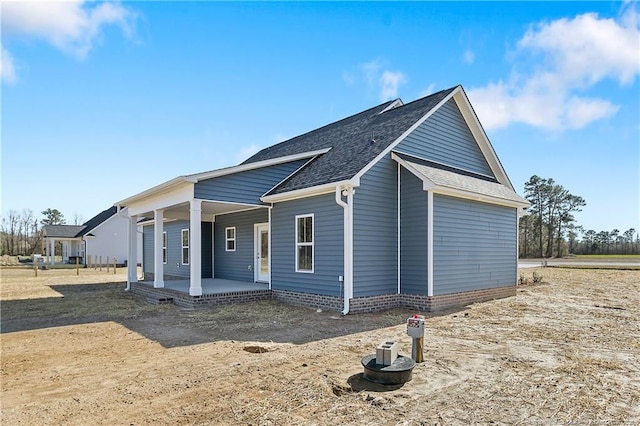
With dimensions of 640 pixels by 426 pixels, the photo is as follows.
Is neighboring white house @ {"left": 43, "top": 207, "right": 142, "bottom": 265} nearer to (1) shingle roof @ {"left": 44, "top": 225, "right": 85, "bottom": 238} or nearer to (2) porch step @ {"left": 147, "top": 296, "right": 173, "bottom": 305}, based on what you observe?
(1) shingle roof @ {"left": 44, "top": 225, "right": 85, "bottom": 238}

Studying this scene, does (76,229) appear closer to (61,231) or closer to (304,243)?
(61,231)

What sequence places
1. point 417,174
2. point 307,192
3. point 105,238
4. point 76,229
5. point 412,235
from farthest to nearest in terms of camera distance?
point 76,229 < point 105,238 < point 307,192 < point 412,235 < point 417,174

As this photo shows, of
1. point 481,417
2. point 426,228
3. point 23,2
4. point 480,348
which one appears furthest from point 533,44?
point 23,2

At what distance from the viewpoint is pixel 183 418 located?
3869 mm

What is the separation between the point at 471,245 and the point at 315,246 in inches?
185

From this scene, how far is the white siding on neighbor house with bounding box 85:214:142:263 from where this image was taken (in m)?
34.8

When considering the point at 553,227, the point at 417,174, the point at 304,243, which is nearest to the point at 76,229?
the point at 304,243

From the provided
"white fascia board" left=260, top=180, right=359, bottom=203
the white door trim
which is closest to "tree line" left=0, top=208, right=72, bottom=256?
the white door trim

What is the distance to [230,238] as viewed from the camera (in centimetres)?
1559

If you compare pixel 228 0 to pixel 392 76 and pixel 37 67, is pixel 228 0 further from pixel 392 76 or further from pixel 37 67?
pixel 392 76

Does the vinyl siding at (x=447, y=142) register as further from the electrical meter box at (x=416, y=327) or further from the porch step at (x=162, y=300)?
the porch step at (x=162, y=300)

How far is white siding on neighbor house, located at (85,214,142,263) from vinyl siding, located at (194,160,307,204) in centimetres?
2713

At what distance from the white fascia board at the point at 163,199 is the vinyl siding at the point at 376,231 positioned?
→ 4.63m

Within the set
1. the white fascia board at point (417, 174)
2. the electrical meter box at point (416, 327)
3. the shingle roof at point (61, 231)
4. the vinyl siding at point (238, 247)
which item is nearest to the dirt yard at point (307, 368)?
the electrical meter box at point (416, 327)
